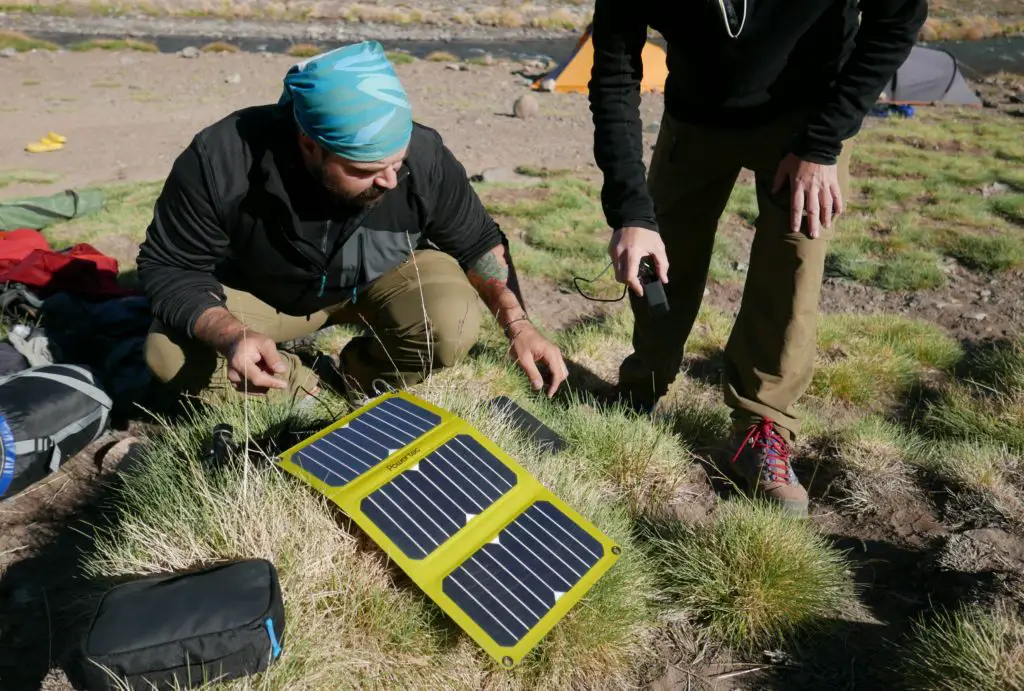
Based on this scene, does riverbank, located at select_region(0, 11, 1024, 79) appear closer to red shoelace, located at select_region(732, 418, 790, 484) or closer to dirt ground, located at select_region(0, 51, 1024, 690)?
dirt ground, located at select_region(0, 51, 1024, 690)

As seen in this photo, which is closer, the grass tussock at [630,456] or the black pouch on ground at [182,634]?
the black pouch on ground at [182,634]

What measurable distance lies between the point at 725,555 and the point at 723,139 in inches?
61.3

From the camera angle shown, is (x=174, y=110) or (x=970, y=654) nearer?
(x=970, y=654)

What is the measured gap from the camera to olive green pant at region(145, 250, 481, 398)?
315 cm

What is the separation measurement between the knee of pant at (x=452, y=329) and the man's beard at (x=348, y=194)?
568 mm

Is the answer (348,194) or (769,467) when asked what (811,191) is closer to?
(769,467)

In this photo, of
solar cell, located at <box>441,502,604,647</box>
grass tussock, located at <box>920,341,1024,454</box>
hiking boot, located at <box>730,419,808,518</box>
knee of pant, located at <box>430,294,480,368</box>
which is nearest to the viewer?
solar cell, located at <box>441,502,604,647</box>

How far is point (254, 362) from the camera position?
2541mm

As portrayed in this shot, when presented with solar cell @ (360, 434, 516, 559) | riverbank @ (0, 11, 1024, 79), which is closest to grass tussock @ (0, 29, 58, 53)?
riverbank @ (0, 11, 1024, 79)

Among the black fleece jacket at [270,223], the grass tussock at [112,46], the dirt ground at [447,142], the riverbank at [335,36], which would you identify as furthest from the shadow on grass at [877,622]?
the grass tussock at [112,46]

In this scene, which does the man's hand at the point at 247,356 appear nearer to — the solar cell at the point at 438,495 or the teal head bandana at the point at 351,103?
the solar cell at the point at 438,495

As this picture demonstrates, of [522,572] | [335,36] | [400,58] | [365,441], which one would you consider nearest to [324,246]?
[365,441]

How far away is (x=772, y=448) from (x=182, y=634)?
87.6 inches

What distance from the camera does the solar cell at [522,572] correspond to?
7.13ft
